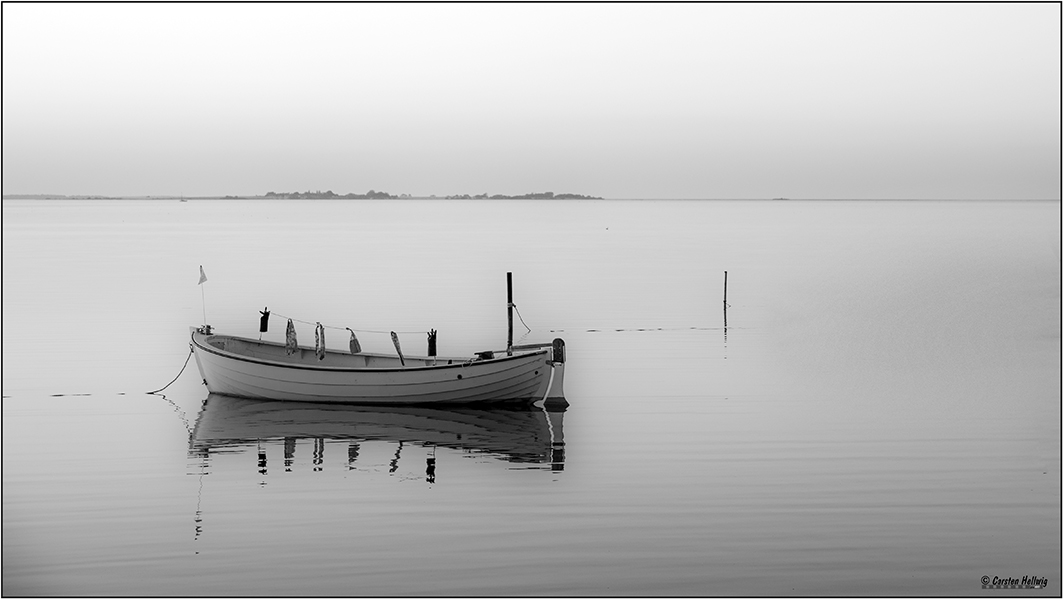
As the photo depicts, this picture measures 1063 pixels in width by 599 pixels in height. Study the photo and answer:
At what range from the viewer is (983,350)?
1636 inches

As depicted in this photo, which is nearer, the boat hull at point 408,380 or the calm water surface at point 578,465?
the calm water surface at point 578,465

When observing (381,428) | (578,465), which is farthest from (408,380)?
(578,465)

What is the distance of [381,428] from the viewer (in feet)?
87.4

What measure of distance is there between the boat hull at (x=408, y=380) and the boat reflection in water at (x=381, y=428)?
27cm

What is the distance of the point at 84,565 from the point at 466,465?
8.18 m

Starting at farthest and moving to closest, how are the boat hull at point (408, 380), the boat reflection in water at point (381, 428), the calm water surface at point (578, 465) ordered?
the boat hull at point (408, 380) → the boat reflection in water at point (381, 428) → the calm water surface at point (578, 465)

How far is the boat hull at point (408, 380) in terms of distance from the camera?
92.7 ft

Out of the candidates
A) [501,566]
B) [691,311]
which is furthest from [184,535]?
[691,311]

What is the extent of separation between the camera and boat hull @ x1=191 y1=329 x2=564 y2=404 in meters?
28.3

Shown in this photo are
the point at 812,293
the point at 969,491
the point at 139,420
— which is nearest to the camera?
Answer: the point at 969,491

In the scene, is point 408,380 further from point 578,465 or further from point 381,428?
point 578,465

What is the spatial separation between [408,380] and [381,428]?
6.55 ft

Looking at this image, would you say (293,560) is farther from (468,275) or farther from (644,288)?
(468,275)

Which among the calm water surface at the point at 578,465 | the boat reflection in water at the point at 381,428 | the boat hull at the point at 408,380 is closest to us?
the calm water surface at the point at 578,465
